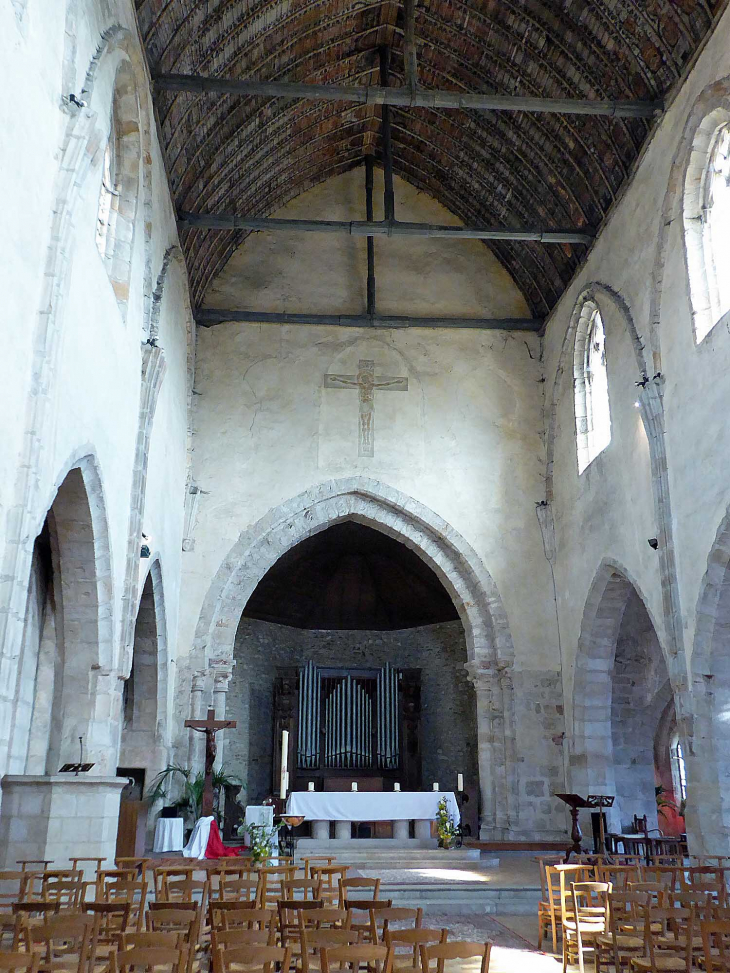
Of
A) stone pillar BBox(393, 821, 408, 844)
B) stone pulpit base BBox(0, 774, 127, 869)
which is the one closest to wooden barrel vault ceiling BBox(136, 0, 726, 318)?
stone pulpit base BBox(0, 774, 127, 869)

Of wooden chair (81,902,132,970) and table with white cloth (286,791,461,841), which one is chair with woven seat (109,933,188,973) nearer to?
wooden chair (81,902,132,970)

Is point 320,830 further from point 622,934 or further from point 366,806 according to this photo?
point 622,934

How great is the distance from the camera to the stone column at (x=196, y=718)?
1443 centimetres

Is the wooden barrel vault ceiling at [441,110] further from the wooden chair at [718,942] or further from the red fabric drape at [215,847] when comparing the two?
the wooden chair at [718,942]

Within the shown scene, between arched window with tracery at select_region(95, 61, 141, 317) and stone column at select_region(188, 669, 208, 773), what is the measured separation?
671 centimetres

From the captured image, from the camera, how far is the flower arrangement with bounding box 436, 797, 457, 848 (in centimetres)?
1310

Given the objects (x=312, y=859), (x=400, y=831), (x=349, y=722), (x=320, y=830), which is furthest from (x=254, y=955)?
(x=349, y=722)

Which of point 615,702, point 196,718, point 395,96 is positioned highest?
point 395,96

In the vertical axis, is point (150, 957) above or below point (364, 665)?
below

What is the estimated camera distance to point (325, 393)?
16562mm

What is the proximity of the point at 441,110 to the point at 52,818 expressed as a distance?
39.8ft

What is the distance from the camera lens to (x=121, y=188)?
425 inches

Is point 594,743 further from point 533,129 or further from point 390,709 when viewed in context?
point 533,129

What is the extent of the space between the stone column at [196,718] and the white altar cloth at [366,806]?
1.73 meters
